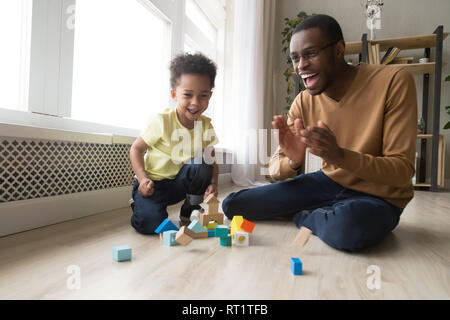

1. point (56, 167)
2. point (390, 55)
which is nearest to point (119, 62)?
point (56, 167)

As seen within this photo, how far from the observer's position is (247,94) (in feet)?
9.80

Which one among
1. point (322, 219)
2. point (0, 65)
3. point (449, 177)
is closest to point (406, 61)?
point (449, 177)

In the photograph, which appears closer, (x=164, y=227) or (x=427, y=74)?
(x=164, y=227)

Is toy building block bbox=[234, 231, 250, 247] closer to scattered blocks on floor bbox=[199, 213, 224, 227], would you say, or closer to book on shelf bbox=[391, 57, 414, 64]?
scattered blocks on floor bbox=[199, 213, 224, 227]

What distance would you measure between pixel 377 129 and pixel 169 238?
0.75 metres

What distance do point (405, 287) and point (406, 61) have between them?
295 cm

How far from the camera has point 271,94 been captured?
3.54m

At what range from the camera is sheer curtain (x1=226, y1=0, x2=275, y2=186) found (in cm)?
297

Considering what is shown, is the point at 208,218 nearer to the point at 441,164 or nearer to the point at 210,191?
the point at 210,191

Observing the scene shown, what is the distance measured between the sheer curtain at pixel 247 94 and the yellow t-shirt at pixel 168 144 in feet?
5.56

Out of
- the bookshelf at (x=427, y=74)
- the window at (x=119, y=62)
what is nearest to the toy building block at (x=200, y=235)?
the window at (x=119, y=62)

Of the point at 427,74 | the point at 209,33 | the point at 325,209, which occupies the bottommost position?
the point at 325,209

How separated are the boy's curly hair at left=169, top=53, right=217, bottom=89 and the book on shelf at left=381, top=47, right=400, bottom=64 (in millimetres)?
2336
